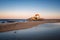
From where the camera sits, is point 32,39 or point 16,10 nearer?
point 32,39

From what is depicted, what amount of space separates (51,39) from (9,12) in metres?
2.16

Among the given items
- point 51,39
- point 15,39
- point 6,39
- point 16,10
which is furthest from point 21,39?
point 16,10

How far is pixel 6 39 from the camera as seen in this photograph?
144 inches

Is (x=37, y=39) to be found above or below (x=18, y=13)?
below

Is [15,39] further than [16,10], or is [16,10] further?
[16,10]

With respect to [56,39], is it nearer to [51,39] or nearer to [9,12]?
[51,39]

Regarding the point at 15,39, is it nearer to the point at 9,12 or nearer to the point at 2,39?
the point at 2,39

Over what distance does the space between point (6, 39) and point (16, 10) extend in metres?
1.48

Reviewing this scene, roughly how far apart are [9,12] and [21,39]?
4.90ft

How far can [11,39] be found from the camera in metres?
3.68

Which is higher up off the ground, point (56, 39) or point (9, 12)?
point (9, 12)

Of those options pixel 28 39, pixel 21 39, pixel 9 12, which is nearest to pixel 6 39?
pixel 21 39

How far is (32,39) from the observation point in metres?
3.71

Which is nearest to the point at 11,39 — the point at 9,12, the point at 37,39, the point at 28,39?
the point at 28,39
